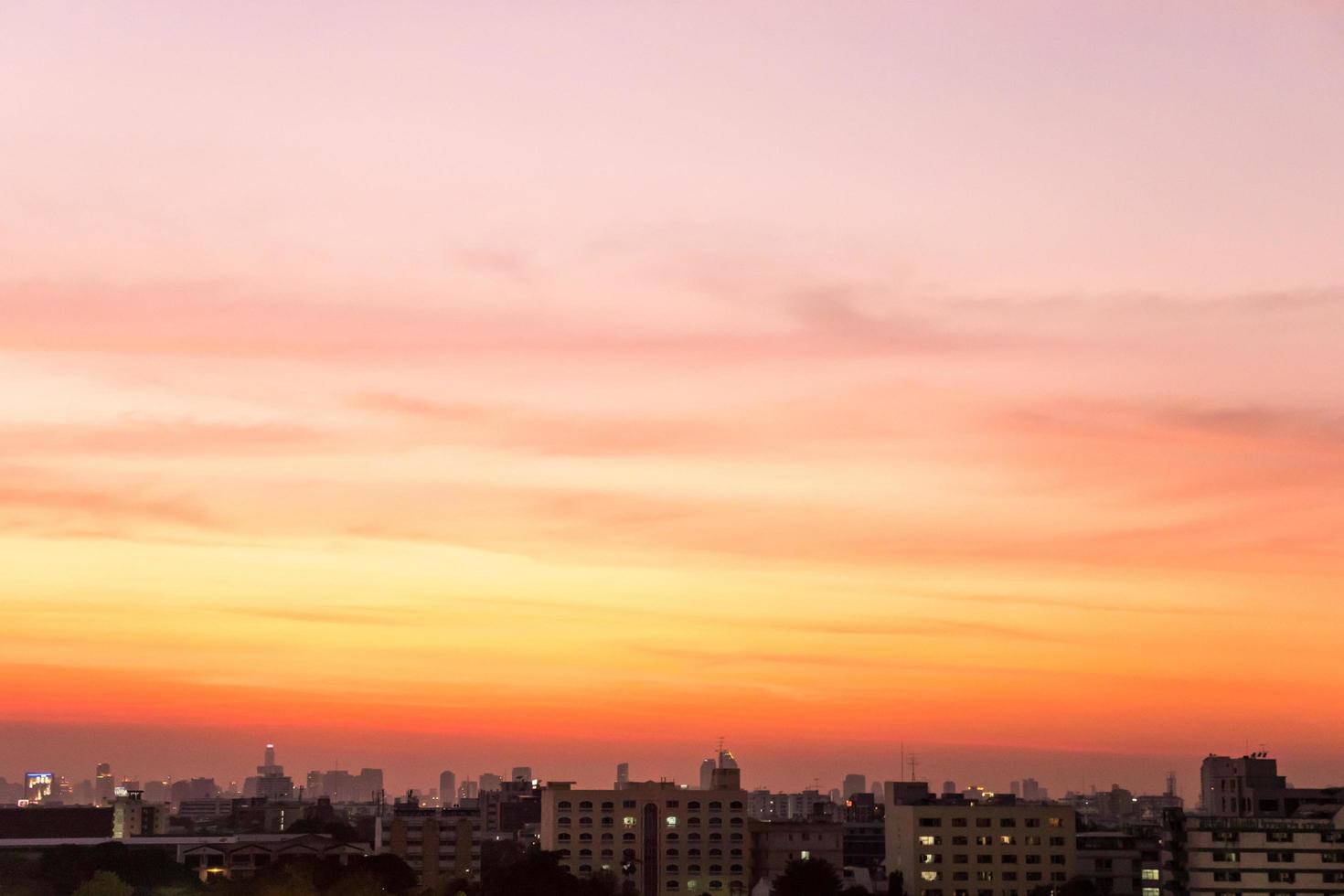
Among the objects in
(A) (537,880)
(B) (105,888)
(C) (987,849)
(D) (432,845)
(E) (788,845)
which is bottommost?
(D) (432,845)

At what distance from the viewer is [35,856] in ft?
498

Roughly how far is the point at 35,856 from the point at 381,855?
106 feet

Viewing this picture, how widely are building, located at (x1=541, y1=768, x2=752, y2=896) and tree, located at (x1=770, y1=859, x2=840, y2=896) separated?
82.8 ft

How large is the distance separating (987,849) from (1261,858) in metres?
23.1

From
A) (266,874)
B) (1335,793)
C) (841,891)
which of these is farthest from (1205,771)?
(266,874)

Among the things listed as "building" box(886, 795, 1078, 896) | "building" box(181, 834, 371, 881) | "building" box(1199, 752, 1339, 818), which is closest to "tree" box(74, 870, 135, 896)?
"building" box(181, 834, 371, 881)

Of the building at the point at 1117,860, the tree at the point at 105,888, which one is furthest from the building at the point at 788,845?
the tree at the point at 105,888

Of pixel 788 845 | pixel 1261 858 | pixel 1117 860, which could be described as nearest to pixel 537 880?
pixel 788 845

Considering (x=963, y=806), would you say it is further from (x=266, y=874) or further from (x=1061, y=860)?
(x=266, y=874)

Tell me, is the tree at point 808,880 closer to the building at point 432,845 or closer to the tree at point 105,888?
the tree at point 105,888

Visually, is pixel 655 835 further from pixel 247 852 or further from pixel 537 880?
pixel 247 852

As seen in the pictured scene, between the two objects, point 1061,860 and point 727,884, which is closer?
point 1061,860

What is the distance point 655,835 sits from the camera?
514 feet

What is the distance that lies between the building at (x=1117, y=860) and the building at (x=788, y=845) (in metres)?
27.7
